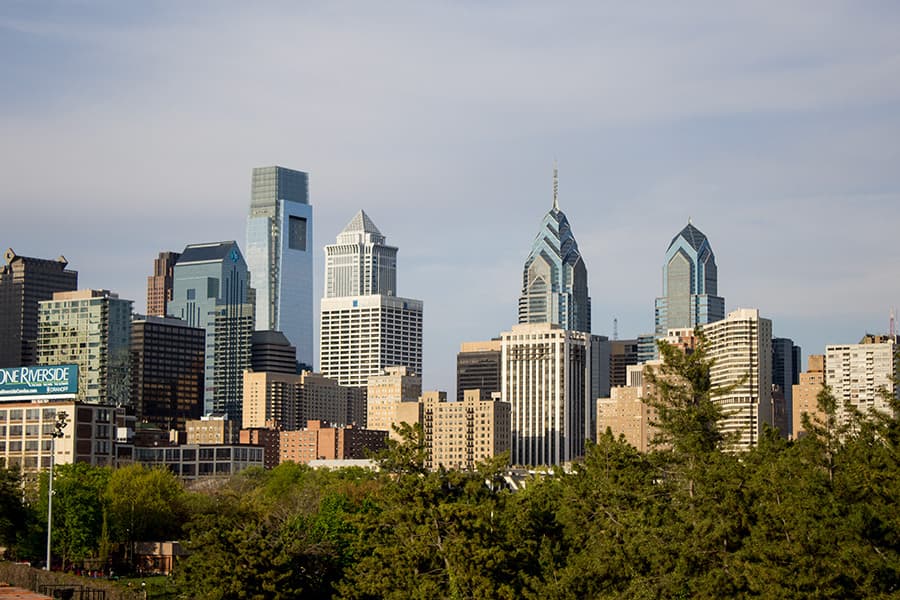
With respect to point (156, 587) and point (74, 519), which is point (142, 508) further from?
point (156, 587)

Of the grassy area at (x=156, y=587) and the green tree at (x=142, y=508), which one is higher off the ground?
the green tree at (x=142, y=508)

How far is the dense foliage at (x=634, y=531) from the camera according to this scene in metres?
78.7

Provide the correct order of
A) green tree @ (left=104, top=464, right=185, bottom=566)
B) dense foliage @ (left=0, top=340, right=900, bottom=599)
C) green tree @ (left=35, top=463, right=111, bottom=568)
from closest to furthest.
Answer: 1. dense foliage @ (left=0, top=340, right=900, bottom=599)
2. green tree @ (left=35, top=463, right=111, bottom=568)
3. green tree @ (left=104, top=464, right=185, bottom=566)

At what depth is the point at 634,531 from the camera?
283 feet

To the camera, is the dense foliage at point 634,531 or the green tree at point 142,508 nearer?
the dense foliage at point 634,531

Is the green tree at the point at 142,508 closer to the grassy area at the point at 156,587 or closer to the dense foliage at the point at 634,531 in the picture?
the grassy area at the point at 156,587

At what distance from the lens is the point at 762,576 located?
258 ft

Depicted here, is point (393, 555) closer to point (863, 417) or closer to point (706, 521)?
point (706, 521)

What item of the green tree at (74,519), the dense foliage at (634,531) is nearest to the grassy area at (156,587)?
the dense foliage at (634,531)

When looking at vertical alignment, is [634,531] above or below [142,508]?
above

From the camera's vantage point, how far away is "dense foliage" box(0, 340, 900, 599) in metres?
78.7

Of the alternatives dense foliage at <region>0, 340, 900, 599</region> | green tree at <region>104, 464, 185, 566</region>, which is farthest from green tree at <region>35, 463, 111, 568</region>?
dense foliage at <region>0, 340, 900, 599</region>

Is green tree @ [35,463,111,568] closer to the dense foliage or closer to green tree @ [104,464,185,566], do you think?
green tree @ [104,464,185,566]

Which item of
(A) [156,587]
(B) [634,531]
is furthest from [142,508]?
(B) [634,531]
